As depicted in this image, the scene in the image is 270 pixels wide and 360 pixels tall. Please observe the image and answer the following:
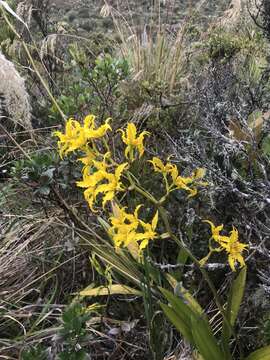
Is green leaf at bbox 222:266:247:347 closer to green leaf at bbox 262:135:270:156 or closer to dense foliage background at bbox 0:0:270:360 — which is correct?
dense foliage background at bbox 0:0:270:360

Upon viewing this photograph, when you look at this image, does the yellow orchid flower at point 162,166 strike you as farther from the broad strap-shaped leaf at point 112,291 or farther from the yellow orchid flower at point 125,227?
the broad strap-shaped leaf at point 112,291

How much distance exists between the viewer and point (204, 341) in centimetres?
177

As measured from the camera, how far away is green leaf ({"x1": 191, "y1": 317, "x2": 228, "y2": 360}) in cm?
173

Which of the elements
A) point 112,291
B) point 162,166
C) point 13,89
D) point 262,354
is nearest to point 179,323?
point 262,354

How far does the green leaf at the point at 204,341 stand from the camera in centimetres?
173

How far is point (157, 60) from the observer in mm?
4328

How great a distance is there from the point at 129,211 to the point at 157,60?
2.15 meters

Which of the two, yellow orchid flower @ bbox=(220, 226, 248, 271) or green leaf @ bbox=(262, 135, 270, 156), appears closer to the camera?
yellow orchid flower @ bbox=(220, 226, 248, 271)

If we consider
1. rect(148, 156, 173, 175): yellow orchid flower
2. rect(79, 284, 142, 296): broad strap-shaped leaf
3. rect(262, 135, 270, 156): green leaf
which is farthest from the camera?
rect(262, 135, 270, 156): green leaf

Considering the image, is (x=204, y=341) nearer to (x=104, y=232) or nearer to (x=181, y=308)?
(x=181, y=308)

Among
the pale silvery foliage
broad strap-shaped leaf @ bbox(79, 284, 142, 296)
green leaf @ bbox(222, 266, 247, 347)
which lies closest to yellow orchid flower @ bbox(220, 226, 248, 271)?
green leaf @ bbox(222, 266, 247, 347)

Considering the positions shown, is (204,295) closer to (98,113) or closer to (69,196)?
(69,196)

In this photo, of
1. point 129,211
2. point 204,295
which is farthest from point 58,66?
point 204,295

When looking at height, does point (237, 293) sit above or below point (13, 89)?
below
